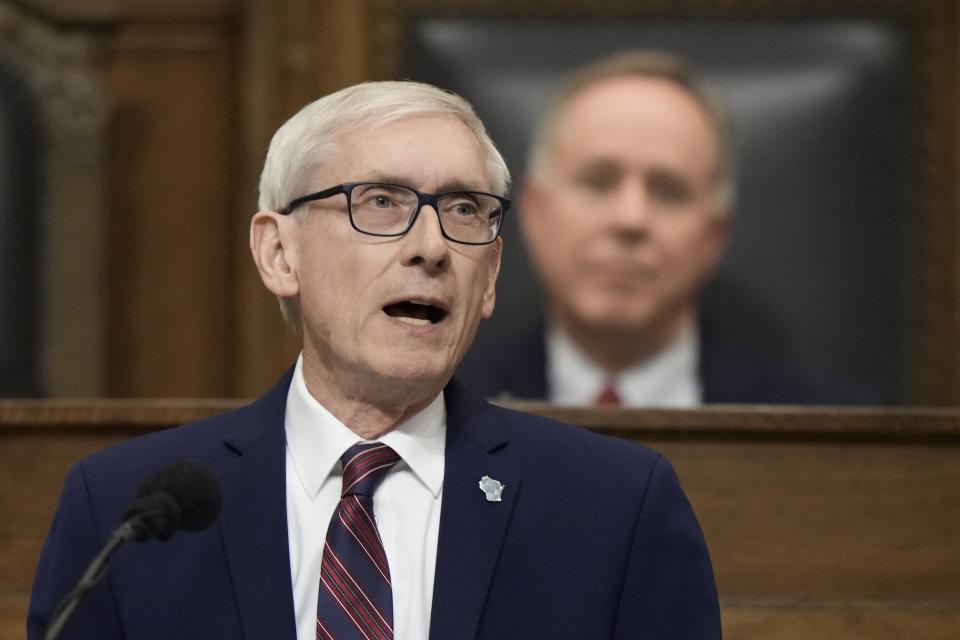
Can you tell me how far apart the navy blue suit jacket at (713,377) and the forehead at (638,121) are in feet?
1.84

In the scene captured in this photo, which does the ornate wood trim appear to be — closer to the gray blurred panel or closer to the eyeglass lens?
the eyeglass lens

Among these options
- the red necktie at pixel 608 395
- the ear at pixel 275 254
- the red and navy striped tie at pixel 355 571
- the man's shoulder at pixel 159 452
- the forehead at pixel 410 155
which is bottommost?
the red necktie at pixel 608 395

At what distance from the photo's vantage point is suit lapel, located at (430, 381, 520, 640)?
1651 millimetres

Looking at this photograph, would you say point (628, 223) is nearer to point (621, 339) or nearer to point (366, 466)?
point (621, 339)

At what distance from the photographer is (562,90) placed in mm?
4363

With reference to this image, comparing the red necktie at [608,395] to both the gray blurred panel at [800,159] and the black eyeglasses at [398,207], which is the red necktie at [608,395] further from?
the black eyeglasses at [398,207]

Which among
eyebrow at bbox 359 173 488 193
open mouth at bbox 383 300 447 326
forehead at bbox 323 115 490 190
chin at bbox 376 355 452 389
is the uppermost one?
forehead at bbox 323 115 490 190

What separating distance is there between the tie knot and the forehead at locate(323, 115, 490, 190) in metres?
0.33

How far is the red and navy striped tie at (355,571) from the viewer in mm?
1636

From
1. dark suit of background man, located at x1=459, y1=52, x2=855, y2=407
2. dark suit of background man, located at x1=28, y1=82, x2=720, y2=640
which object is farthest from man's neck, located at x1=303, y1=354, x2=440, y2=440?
dark suit of background man, located at x1=459, y1=52, x2=855, y2=407

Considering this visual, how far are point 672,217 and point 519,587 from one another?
2683 mm

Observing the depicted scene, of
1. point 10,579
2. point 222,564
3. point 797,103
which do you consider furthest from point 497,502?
point 797,103

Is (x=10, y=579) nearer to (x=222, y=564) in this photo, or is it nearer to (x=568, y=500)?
(x=222, y=564)

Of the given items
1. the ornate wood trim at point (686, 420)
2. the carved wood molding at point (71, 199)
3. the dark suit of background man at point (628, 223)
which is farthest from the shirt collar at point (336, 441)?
the carved wood molding at point (71, 199)
